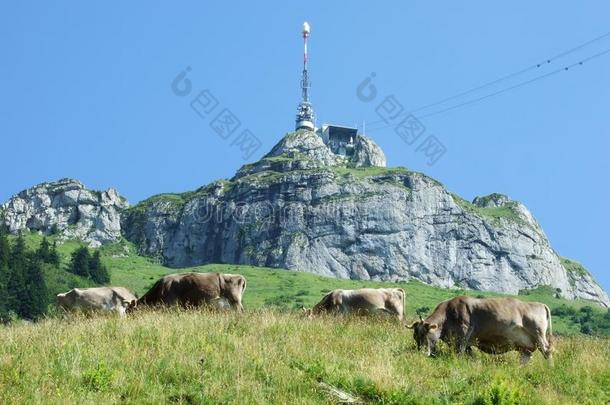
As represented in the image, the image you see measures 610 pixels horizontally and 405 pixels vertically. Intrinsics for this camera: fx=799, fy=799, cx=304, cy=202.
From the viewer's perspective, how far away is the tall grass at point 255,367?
1370 centimetres

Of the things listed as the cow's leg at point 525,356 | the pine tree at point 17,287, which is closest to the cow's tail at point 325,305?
the cow's leg at point 525,356

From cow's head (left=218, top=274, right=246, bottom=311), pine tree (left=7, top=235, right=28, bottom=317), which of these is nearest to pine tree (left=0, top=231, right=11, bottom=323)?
pine tree (left=7, top=235, right=28, bottom=317)

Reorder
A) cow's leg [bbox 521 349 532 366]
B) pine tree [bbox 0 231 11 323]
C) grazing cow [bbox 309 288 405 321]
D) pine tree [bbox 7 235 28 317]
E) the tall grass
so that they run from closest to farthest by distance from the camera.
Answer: the tall grass, cow's leg [bbox 521 349 532 366], grazing cow [bbox 309 288 405 321], pine tree [bbox 0 231 11 323], pine tree [bbox 7 235 28 317]

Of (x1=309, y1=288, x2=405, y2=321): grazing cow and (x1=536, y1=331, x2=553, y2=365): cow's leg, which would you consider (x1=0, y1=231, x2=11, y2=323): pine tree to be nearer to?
(x1=309, y1=288, x2=405, y2=321): grazing cow

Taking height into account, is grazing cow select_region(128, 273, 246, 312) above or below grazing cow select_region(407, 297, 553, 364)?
above

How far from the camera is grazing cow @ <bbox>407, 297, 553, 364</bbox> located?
60.9 feet

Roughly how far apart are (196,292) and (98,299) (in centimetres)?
603

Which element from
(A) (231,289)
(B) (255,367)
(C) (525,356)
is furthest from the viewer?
(A) (231,289)

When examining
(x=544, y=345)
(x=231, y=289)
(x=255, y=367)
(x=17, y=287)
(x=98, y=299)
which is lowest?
(x=255, y=367)

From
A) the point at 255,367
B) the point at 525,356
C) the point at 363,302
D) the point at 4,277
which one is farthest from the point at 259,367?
the point at 4,277

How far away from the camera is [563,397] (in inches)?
584

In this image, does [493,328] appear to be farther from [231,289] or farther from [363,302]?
[363,302]

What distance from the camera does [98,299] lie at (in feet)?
95.2

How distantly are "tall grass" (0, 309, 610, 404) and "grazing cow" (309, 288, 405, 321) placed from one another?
765 cm
